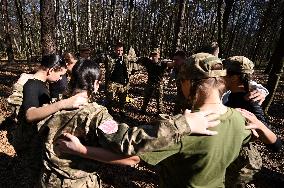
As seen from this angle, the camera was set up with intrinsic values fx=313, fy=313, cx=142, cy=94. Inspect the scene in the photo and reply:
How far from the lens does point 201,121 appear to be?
1.92m

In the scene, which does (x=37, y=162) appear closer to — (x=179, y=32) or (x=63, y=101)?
(x=63, y=101)

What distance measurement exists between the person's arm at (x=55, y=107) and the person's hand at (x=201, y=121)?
0.98m

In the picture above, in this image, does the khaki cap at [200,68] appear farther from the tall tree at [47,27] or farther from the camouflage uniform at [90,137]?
the tall tree at [47,27]

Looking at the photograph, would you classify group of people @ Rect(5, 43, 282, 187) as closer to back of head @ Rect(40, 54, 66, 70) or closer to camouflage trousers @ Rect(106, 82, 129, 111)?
back of head @ Rect(40, 54, 66, 70)

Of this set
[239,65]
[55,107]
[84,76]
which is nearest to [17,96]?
[55,107]

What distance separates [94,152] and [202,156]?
74 cm

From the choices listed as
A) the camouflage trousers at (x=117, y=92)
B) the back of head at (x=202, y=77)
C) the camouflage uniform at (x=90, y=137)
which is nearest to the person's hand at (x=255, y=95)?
the back of head at (x=202, y=77)

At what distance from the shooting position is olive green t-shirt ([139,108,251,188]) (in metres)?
1.94

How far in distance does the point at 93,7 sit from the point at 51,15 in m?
34.4

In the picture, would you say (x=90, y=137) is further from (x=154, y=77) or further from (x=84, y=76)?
(x=154, y=77)

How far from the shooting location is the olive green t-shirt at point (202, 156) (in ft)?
6.37

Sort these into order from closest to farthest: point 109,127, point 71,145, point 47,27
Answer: point 109,127 → point 71,145 → point 47,27

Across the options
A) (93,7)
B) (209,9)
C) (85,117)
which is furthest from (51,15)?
(93,7)

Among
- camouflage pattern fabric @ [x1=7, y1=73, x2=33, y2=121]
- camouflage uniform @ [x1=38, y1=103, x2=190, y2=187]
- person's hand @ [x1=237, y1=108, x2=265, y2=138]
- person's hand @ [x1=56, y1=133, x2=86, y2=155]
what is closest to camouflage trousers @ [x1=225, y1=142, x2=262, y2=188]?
person's hand @ [x1=237, y1=108, x2=265, y2=138]
